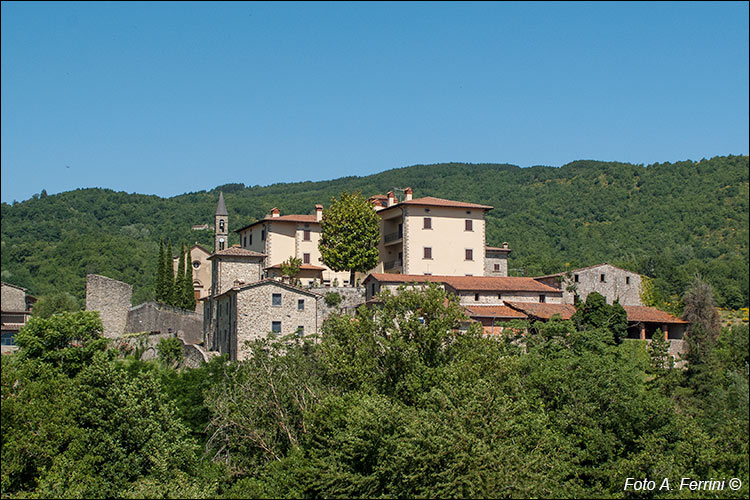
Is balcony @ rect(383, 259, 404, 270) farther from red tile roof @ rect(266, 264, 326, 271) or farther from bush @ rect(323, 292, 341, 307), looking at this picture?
bush @ rect(323, 292, 341, 307)

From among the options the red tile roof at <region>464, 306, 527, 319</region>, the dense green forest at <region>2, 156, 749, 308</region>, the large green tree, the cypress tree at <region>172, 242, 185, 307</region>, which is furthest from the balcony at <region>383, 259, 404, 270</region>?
the dense green forest at <region>2, 156, 749, 308</region>

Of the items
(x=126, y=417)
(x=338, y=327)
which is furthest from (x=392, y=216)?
(x=126, y=417)

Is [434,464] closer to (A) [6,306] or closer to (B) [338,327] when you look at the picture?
(B) [338,327]

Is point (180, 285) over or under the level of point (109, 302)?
over

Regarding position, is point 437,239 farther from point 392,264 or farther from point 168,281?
point 168,281

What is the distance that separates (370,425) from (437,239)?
27204mm

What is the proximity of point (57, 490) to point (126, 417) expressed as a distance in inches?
151

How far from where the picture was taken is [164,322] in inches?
2181

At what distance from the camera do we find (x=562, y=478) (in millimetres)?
29750

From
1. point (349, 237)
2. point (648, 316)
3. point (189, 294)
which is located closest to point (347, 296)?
point (349, 237)

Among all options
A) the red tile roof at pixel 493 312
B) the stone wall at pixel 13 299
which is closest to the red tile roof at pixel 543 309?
the red tile roof at pixel 493 312

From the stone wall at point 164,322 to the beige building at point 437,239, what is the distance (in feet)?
42.3

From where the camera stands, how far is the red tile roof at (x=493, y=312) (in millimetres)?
44844

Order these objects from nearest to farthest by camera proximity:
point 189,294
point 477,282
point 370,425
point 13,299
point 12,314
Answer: point 370,425 < point 477,282 < point 12,314 < point 189,294 < point 13,299
